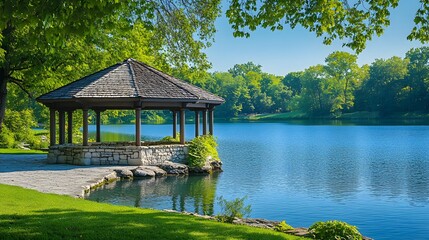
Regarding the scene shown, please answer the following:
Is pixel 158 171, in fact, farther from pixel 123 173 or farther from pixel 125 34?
pixel 125 34

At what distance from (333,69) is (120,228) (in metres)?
89.9

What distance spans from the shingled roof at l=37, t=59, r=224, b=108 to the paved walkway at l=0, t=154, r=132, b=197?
2.90 m

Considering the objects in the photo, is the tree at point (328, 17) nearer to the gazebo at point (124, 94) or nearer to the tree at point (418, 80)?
the gazebo at point (124, 94)

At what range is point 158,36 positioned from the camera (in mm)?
18250

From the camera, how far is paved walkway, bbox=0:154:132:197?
14320 millimetres

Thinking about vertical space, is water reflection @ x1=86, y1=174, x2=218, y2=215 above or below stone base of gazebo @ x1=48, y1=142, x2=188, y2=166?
below

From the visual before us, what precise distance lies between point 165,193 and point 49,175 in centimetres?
435

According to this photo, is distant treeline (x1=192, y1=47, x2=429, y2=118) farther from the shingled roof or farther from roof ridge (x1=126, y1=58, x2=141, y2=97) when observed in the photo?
the shingled roof

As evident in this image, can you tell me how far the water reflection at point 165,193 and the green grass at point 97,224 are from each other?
3.18 m

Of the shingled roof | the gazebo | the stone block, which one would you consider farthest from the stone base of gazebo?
the shingled roof

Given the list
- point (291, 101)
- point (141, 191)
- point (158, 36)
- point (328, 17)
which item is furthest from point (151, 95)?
point (291, 101)

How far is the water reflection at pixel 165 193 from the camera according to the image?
14047mm

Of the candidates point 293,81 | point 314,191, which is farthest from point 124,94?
point 293,81

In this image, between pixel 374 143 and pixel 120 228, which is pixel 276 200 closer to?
pixel 120 228
